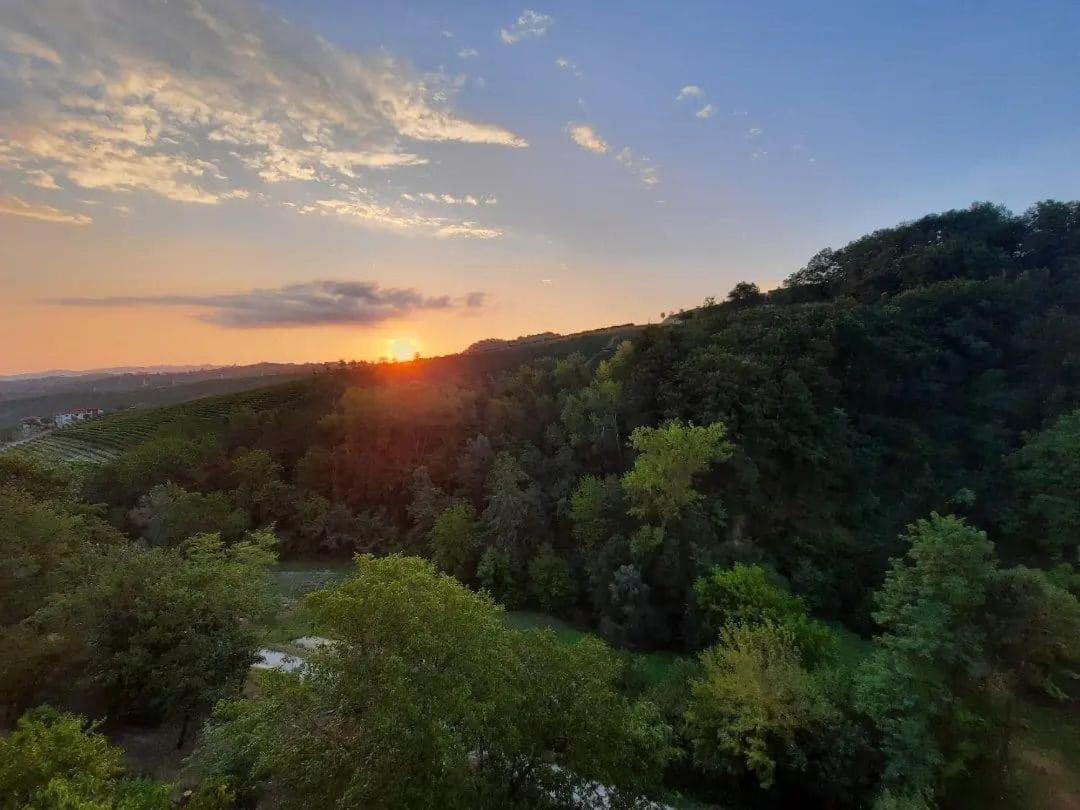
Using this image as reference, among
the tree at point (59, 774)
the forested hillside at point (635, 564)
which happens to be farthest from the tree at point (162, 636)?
the tree at point (59, 774)

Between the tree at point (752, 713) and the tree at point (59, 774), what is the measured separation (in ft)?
43.7

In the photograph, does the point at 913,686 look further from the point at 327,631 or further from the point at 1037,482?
the point at 1037,482

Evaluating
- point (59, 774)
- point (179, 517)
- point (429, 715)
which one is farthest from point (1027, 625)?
point (179, 517)

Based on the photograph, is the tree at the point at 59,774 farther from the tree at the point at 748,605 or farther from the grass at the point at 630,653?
the tree at the point at 748,605

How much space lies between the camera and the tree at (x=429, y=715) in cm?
883

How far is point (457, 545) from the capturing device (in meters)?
Result: 30.9

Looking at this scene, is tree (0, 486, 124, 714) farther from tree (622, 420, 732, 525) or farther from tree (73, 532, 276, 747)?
tree (622, 420, 732, 525)

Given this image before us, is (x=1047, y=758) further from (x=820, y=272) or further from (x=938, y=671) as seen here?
(x=820, y=272)

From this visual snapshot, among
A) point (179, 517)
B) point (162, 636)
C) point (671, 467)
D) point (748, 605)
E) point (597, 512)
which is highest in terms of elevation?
point (671, 467)

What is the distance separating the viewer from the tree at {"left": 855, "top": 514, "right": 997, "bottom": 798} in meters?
14.1

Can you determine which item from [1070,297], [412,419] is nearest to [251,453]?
[412,419]

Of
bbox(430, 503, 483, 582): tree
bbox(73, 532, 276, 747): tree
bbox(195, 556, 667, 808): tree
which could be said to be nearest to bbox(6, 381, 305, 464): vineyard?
bbox(430, 503, 483, 582): tree

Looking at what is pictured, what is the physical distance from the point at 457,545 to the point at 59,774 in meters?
23.7

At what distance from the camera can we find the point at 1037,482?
2898 cm
